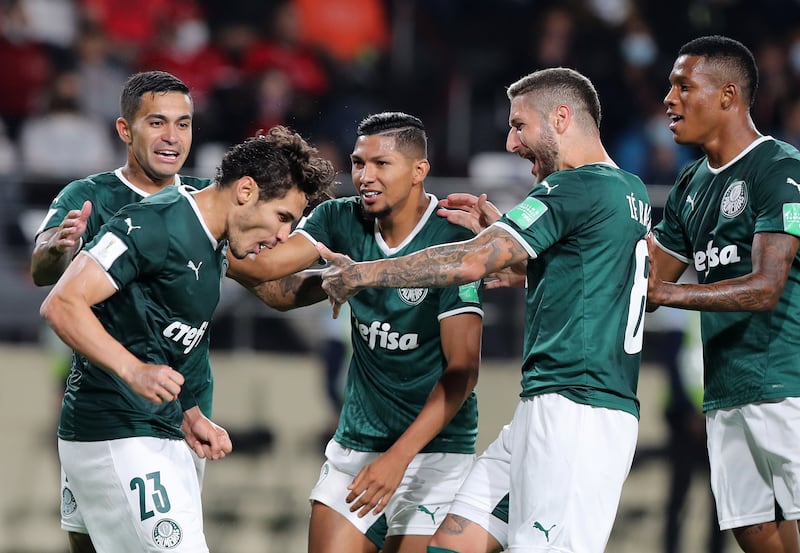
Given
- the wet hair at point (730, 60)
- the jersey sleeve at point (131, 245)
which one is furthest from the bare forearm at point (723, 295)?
the jersey sleeve at point (131, 245)

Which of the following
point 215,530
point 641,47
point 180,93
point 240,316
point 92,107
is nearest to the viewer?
point 180,93

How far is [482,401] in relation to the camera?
7.90 m

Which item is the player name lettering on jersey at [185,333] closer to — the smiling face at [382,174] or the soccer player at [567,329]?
the soccer player at [567,329]

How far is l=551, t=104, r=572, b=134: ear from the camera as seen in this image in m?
4.31

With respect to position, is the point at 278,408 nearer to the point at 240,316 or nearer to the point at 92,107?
the point at 240,316

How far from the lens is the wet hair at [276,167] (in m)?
4.20

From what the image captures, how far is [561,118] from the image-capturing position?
4.32 meters

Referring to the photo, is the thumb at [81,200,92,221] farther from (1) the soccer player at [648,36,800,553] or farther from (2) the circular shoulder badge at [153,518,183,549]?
(1) the soccer player at [648,36,800,553]

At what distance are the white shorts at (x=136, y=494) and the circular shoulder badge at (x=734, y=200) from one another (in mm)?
2384

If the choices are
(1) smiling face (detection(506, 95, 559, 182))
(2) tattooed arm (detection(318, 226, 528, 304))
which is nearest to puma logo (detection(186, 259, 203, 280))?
(2) tattooed arm (detection(318, 226, 528, 304))

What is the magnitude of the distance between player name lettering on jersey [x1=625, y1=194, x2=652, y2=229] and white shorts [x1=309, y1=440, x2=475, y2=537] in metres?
1.33

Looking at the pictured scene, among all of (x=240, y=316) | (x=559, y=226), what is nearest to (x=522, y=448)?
(x=559, y=226)

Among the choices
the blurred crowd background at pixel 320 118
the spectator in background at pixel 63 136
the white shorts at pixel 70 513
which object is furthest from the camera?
the spectator in background at pixel 63 136

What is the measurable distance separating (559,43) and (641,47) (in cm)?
101
